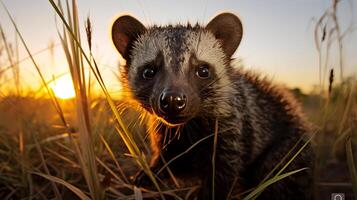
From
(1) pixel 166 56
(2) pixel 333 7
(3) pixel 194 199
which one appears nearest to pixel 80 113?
(1) pixel 166 56

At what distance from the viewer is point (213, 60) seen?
372cm

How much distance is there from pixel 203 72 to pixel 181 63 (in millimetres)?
304

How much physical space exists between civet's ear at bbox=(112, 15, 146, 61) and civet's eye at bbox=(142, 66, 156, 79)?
504mm

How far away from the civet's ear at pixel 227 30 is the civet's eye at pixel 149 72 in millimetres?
800

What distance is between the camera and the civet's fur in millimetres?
3410

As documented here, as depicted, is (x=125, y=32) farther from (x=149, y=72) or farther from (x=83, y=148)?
(x=83, y=148)

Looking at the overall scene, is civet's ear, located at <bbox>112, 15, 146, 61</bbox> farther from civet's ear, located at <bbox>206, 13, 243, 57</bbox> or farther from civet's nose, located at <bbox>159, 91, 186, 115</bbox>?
civet's nose, located at <bbox>159, 91, 186, 115</bbox>

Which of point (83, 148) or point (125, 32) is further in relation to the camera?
point (125, 32)

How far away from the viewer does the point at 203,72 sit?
3.50m

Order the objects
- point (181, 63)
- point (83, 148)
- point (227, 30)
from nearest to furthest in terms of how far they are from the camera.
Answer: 1. point (83, 148)
2. point (181, 63)
3. point (227, 30)

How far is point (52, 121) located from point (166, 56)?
3.10m

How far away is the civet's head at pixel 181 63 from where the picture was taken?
3016 mm

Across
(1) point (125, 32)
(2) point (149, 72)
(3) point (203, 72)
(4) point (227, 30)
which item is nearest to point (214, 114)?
(3) point (203, 72)

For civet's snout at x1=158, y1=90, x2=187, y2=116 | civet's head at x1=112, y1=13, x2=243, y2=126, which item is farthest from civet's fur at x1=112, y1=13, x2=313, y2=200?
civet's snout at x1=158, y1=90, x2=187, y2=116
